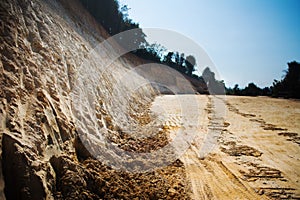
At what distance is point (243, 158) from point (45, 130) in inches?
184

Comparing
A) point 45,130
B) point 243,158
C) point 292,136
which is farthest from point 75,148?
point 292,136

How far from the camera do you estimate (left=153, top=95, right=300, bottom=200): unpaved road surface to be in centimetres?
381

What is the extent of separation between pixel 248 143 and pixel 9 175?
634cm

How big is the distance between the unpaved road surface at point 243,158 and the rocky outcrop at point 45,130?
0.52 meters

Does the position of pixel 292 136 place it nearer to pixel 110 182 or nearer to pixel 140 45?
pixel 110 182

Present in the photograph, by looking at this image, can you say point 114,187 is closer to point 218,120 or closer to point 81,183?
point 81,183

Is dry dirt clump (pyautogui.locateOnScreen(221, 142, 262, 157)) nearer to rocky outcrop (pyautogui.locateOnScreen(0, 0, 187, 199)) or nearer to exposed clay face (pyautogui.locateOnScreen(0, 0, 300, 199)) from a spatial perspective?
exposed clay face (pyautogui.locateOnScreen(0, 0, 300, 199))

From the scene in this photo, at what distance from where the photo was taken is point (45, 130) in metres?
2.85

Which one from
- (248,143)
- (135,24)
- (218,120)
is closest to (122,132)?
(248,143)

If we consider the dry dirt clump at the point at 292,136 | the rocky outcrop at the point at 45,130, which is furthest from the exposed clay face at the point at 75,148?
the dry dirt clump at the point at 292,136

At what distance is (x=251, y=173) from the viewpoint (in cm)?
450

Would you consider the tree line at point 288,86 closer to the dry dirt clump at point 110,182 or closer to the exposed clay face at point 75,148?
the exposed clay face at point 75,148

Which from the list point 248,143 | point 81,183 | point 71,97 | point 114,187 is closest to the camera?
point 81,183

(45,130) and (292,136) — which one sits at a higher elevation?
(45,130)
